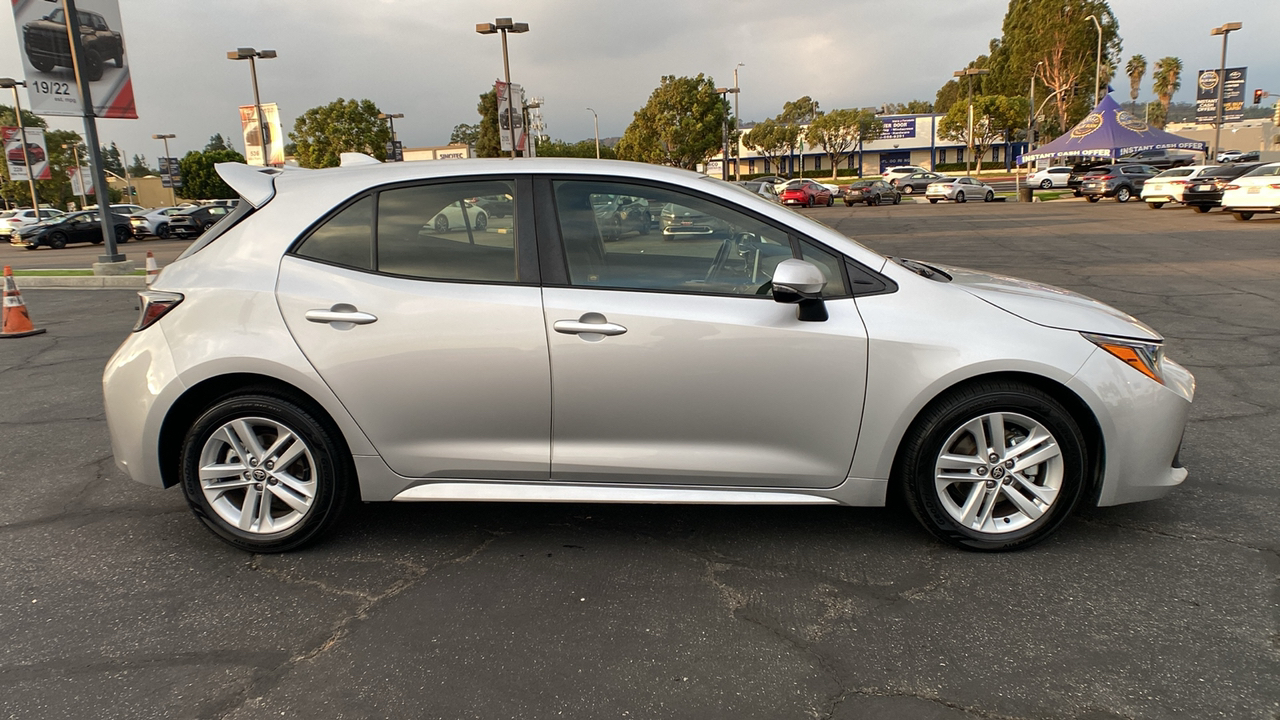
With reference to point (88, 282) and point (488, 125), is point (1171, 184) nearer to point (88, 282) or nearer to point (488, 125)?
point (88, 282)

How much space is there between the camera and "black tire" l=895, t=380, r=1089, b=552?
3250 mm

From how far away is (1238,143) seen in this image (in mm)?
80688

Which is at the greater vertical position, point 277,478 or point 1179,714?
point 277,478

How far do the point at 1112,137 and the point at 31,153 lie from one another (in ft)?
163

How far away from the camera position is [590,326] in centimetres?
321

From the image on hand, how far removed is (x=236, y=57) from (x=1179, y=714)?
3439 centimetres

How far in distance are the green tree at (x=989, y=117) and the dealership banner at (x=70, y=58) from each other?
216 ft

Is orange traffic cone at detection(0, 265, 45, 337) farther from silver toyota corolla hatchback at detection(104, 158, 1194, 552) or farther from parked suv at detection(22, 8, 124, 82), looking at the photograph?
silver toyota corolla hatchback at detection(104, 158, 1194, 552)

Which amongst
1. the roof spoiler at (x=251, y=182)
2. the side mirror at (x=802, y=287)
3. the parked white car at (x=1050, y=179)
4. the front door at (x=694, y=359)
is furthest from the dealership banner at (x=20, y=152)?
the parked white car at (x=1050, y=179)

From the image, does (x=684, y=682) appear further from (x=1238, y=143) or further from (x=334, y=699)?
(x=1238, y=143)

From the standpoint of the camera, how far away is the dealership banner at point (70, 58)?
567 inches

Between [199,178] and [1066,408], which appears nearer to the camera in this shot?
[1066,408]

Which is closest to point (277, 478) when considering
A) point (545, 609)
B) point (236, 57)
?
point (545, 609)

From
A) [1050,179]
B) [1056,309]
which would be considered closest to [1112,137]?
[1050,179]
